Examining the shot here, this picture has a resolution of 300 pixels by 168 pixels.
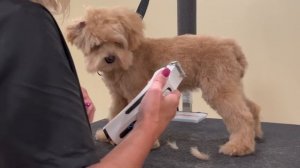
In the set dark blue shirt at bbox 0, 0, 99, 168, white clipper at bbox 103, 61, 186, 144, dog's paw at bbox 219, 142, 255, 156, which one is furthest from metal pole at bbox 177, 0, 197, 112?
dark blue shirt at bbox 0, 0, 99, 168

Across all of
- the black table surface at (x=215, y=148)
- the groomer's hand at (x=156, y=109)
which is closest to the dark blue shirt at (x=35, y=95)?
the groomer's hand at (x=156, y=109)

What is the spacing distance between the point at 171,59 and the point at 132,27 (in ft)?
0.48

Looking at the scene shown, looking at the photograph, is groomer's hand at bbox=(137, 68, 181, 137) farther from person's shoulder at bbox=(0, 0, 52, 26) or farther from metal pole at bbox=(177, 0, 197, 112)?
metal pole at bbox=(177, 0, 197, 112)

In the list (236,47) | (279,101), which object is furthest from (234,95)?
(279,101)

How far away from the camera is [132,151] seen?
49cm

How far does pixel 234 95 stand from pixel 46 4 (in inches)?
28.5

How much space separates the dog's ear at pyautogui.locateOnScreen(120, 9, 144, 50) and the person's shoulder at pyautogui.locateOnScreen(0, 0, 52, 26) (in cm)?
72

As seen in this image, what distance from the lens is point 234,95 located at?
110 centimetres

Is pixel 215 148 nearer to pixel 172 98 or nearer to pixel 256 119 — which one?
pixel 256 119

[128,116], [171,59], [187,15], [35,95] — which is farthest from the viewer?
[187,15]

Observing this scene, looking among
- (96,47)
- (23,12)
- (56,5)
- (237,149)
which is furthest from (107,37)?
(23,12)

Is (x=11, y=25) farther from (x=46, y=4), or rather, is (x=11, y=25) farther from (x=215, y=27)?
(x=215, y=27)

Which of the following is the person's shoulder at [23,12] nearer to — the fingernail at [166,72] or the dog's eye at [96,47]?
the fingernail at [166,72]

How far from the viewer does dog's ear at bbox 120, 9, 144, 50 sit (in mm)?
1135
